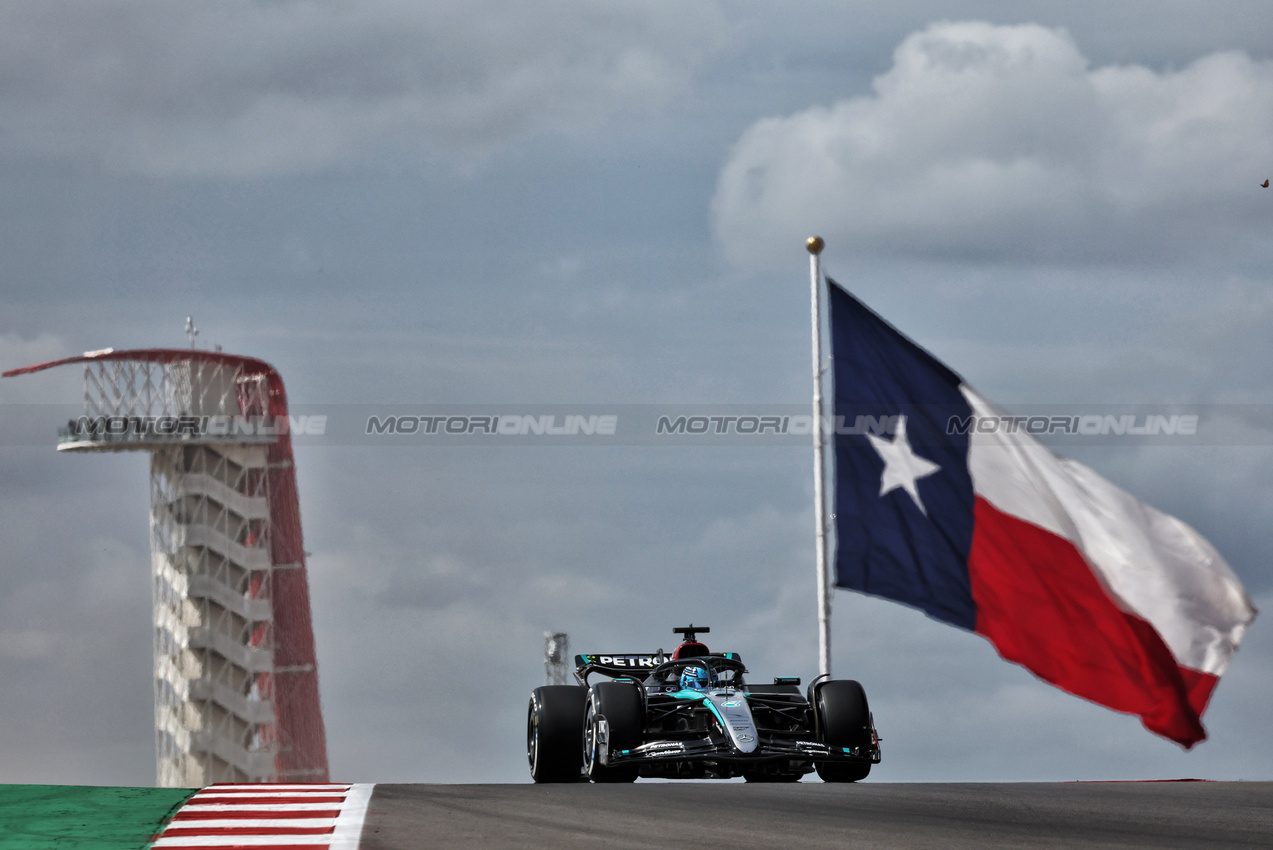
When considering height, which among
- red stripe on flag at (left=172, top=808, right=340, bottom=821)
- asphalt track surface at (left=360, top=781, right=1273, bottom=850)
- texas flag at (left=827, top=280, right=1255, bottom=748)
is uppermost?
texas flag at (left=827, top=280, right=1255, bottom=748)

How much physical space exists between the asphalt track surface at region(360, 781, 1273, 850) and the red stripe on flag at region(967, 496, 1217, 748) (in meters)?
1.55

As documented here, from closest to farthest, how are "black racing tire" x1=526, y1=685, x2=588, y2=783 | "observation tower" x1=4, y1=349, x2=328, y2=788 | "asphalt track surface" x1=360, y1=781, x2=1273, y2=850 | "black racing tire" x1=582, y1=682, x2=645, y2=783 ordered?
1. "asphalt track surface" x1=360, y1=781, x2=1273, y2=850
2. "black racing tire" x1=582, y1=682, x2=645, y2=783
3. "black racing tire" x1=526, y1=685, x2=588, y2=783
4. "observation tower" x1=4, y1=349, x2=328, y2=788

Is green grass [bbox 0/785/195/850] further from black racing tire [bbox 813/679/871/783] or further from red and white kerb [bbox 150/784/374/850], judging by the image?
black racing tire [bbox 813/679/871/783]

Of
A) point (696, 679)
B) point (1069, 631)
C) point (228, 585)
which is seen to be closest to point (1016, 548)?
point (1069, 631)

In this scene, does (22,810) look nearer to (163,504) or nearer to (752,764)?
(752,764)

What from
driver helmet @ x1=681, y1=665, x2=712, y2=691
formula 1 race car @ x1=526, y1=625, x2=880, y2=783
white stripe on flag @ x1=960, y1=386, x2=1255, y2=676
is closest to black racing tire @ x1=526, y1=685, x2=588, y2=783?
formula 1 race car @ x1=526, y1=625, x2=880, y2=783

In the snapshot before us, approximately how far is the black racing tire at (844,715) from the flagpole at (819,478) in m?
1.68

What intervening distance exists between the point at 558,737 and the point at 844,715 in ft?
11.2

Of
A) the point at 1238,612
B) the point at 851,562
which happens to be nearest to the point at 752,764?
the point at 851,562

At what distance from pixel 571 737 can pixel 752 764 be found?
2331 millimetres

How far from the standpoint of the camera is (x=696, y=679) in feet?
62.5

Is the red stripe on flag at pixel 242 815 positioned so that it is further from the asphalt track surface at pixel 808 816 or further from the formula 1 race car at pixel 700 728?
the formula 1 race car at pixel 700 728

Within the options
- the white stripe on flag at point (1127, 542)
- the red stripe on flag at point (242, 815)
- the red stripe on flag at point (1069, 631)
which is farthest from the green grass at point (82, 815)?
the white stripe on flag at point (1127, 542)

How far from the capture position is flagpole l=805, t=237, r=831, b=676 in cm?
2061
